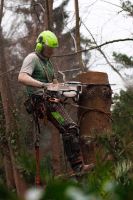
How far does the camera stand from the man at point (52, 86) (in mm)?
5367

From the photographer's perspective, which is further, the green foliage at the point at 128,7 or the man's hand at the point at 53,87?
the green foliage at the point at 128,7

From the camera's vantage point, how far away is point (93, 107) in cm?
572

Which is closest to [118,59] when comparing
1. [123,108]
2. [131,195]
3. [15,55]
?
[123,108]

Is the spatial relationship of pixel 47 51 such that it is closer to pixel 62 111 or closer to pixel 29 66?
pixel 29 66

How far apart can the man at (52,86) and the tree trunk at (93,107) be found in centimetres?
21

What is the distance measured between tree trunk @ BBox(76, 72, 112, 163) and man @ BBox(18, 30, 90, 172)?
211 mm

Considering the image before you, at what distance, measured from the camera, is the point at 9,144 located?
32.4 ft

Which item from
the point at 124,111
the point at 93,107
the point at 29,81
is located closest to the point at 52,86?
the point at 29,81

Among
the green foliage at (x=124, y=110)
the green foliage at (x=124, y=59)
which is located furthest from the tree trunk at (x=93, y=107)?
the green foliage at (x=124, y=59)

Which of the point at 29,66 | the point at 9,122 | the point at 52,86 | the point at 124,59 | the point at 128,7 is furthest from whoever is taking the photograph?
the point at 124,59

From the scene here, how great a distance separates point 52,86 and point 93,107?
64cm

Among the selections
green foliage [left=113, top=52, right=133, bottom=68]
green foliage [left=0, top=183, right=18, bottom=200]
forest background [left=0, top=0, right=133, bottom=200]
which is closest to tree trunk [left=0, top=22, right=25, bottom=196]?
forest background [left=0, top=0, right=133, bottom=200]

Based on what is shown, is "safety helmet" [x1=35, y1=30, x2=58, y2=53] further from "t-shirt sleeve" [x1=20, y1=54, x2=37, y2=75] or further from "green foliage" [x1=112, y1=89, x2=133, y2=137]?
"green foliage" [x1=112, y1=89, x2=133, y2=137]

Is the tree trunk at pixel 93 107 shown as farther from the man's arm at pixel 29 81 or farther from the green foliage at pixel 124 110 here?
the green foliage at pixel 124 110
